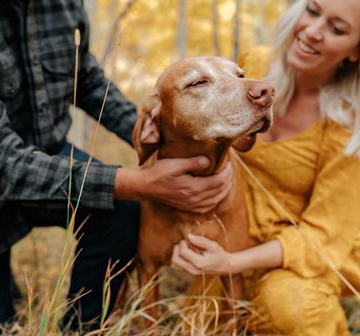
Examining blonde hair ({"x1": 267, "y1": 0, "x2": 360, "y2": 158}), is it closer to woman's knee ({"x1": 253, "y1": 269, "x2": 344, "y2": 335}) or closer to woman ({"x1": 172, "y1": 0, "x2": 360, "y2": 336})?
woman ({"x1": 172, "y1": 0, "x2": 360, "y2": 336})

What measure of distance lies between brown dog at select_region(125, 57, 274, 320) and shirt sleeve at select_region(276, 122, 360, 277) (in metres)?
0.25

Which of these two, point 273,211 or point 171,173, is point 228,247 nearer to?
point 273,211

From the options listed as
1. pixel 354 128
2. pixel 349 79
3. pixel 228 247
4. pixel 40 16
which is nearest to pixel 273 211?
pixel 228 247

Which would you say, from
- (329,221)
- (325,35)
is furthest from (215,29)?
(329,221)

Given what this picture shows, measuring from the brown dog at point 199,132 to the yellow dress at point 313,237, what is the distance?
19 cm

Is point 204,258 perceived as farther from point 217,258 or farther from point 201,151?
point 201,151

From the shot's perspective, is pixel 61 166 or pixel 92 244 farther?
pixel 92 244

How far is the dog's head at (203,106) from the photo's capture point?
1.64 meters

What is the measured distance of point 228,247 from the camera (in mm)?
2217

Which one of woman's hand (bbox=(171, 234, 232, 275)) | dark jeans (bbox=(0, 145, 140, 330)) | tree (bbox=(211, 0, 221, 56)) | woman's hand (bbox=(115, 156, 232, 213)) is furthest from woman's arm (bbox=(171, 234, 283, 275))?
tree (bbox=(211, 0, 221, 56))

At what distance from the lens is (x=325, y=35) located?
6.92 ft

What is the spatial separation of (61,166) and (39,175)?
0.32ft

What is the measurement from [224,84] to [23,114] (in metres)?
1.07

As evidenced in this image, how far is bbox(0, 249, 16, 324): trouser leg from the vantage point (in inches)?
96.4
